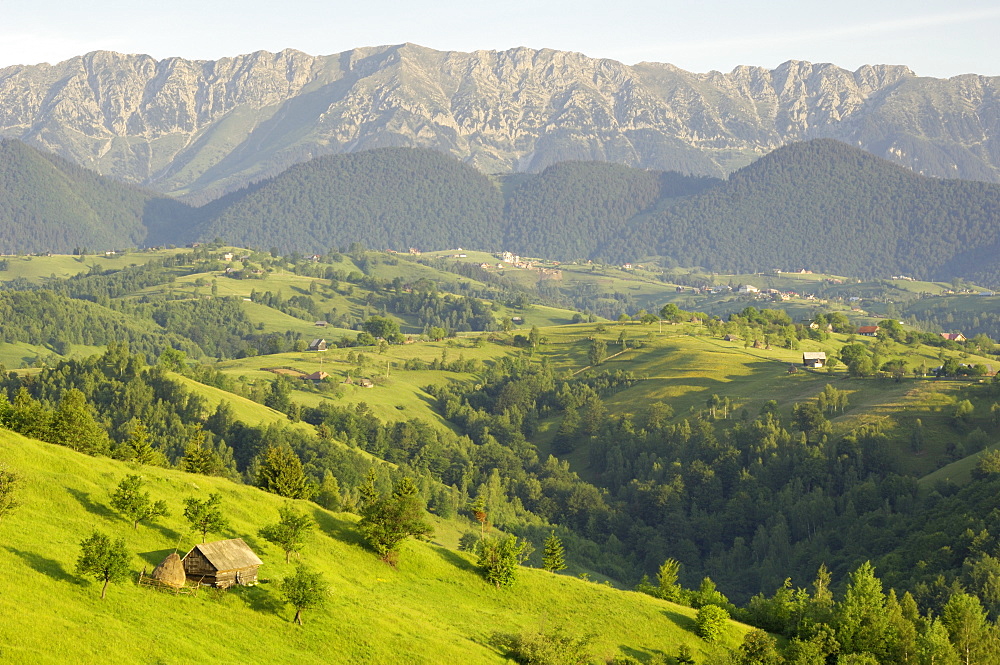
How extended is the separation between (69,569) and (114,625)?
7.99 m

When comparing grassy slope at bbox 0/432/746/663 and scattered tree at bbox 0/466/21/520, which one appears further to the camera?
scattered tree at bbox 0/466/21/520

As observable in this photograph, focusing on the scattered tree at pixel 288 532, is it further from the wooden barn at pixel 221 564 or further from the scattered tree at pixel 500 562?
the scattered tree at pixel 500 562

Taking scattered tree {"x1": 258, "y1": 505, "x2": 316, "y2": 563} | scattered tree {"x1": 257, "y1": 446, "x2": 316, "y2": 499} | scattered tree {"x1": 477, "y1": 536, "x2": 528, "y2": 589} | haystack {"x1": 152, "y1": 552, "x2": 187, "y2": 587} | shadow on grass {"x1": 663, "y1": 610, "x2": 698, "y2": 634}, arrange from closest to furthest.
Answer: haystack {"x1": 152, "y1": 552, "x2": 187, "y2": 587} → scattered tree {"x1": 258, "y1": 505, "x2": 316, "y2": 563} → shadow on grass {"x1": 663, "y1": 610, "x2": 698, "y2": 634} → scattered tree {"x1": 477, "y1": 536, "x2": 528, "y2": 589} → scattered tree {"x1": 257, "y1": 446, "x2": 316, "y2": 499}

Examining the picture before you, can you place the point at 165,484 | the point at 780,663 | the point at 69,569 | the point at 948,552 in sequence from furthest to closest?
the point at 948,552
the point at 165,484
the point at 780,663
the point at 69,569

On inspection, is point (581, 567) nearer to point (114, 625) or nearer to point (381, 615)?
point (381, 615)

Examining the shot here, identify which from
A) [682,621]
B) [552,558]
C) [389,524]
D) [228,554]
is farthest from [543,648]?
[552,558]

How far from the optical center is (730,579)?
618 ft

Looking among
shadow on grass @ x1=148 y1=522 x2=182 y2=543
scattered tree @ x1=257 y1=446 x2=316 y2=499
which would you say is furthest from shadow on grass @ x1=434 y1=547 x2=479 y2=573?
shadow on grass @ x1=148 y1=522 x2=182 y2=543

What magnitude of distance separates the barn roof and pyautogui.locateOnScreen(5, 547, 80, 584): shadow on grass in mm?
8333

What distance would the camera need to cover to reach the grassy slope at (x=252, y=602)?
228 ft

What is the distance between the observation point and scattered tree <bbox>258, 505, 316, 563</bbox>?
3580 inches

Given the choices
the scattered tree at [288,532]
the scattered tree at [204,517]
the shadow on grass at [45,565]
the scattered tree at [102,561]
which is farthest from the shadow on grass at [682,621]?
the shadow on grass at [45,565]

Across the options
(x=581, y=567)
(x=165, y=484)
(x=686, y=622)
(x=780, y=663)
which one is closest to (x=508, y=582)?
(x=686, y=622)

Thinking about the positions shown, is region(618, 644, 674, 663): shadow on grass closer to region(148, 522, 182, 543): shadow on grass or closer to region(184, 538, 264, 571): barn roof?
region(184, 538, 264, 571): barn roof
